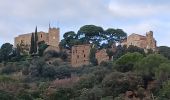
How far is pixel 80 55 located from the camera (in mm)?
69375

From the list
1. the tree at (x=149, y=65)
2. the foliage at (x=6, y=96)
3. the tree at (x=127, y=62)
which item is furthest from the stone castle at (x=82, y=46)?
the foliage at (x=6, y=96)

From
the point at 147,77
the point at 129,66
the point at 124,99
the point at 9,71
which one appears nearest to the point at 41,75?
the point at 9,71

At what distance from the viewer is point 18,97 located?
4344 centimetres

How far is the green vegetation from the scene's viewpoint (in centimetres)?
4422

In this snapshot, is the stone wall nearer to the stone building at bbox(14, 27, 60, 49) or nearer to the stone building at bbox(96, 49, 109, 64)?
the stone building at bbox(14, 27, 60, 49)

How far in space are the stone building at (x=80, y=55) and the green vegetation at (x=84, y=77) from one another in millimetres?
823

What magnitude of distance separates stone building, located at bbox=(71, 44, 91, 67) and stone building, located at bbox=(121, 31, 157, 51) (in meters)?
4.76

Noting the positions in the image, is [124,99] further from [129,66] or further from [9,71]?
[9,71]

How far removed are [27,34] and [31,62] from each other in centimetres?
1268

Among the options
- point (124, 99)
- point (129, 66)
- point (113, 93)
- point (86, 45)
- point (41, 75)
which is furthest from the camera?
point (86, 45)

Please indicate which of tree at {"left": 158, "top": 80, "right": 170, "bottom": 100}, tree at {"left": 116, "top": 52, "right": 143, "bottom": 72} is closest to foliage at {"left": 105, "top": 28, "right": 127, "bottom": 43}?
tree at {"left": 116, "top": 52, "right": 143, "bottom": 72}

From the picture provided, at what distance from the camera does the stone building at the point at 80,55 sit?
68.4 meters

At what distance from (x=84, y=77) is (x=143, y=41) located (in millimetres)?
21874

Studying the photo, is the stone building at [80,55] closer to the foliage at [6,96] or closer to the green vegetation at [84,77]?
the green vegetation at [84,77]
